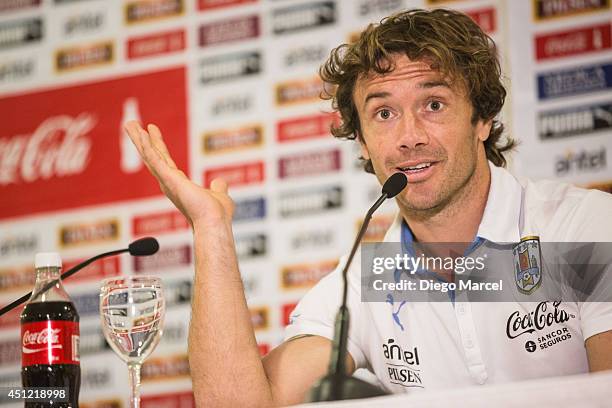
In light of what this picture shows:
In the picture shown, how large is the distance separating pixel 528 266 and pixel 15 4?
284 cm

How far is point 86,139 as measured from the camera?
11.8 ft

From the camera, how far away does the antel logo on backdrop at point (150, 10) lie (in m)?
3.60

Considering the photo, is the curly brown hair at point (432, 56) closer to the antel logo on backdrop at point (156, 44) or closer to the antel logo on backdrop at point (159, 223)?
the antel logo on backdrop at point (159, 223)

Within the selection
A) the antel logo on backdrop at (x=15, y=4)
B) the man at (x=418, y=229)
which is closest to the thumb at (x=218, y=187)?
the man at (x=418, y=229)

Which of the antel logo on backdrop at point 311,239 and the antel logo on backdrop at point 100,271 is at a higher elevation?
the antel logo on backdrop at point 311,239

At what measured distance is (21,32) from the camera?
3.83 metres

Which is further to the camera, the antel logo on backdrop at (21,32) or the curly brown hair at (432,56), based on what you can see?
the antel logo on backdrop at (21,32)

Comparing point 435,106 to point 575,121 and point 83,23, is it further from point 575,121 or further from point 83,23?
point 83,23

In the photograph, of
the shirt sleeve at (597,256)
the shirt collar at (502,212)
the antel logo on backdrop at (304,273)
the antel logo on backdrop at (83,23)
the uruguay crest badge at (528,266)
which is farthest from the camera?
the antel logo on backdrop at (83,23)

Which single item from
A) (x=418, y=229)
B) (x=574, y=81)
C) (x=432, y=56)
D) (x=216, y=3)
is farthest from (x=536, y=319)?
(x=216, y=3)

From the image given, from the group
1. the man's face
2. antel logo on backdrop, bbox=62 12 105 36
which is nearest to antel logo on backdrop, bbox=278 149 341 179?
antel logo on backdrop, bbox=62 12 105 36

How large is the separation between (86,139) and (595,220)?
92.1 inches

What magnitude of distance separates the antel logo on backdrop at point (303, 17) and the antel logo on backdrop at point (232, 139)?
390 mm

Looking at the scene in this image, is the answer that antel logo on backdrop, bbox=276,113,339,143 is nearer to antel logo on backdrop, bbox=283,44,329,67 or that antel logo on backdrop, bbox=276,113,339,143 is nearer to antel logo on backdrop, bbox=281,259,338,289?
antel logo on backdrop, bbox=283,44,329,67
